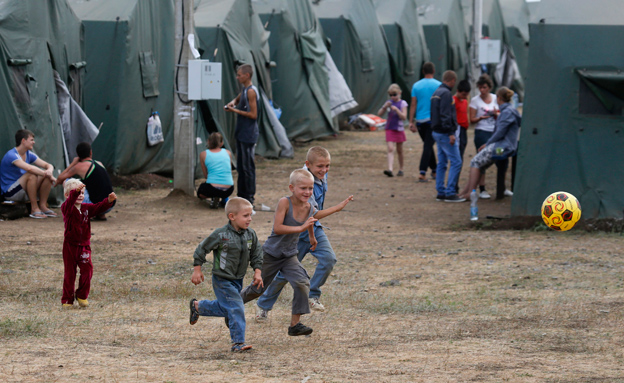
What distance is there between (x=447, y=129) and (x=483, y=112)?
79 cm

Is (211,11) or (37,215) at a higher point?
(211,11)

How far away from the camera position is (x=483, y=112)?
45.1 feet

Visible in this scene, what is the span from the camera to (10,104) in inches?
457

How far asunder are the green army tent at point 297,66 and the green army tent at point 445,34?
9268 mm

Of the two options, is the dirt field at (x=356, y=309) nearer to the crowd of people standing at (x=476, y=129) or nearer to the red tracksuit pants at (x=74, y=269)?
the red tracksuit pants at (x=74, y=269)

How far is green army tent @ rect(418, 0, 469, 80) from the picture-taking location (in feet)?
97.5

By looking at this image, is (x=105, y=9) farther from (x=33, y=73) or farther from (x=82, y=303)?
(x=82, y=303)

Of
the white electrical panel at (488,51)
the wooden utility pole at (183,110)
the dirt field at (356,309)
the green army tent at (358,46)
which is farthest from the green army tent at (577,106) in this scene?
the green army tent at (358,46)

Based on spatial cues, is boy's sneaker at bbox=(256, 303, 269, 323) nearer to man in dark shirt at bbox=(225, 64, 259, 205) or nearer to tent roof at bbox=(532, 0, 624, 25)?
man in dark shirt at bbox=(225, 64, 259, 205)

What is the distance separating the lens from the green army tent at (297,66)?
20266 millimetres

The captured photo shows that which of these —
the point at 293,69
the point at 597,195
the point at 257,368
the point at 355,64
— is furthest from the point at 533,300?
the point at 355,64

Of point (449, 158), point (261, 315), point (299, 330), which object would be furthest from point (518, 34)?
point (299, 330)

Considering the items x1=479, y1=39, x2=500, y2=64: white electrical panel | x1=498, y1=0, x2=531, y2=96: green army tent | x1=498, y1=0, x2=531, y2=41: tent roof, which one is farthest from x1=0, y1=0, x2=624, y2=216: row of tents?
x1=498, y1=0, x2=531, y2=41: tent roof

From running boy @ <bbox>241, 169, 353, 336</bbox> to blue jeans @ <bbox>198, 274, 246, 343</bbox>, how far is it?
31cm
